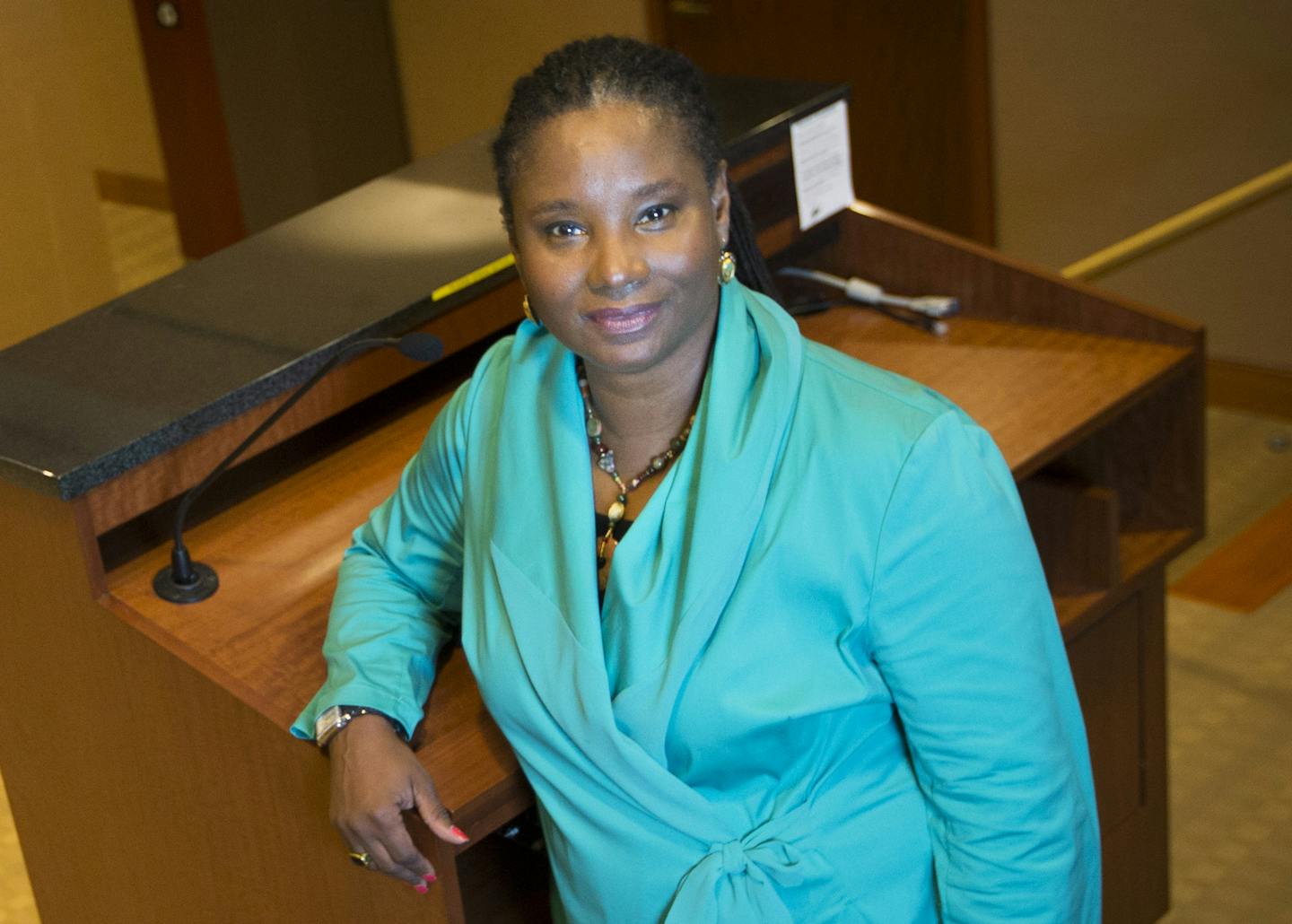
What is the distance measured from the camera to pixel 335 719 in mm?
1585

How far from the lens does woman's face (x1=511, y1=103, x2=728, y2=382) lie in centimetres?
138

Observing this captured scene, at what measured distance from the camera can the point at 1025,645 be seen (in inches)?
54.7

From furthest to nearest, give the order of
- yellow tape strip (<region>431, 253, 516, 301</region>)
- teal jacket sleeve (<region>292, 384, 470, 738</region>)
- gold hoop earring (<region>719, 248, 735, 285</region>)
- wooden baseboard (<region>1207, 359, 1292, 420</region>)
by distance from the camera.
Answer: wooden baseboard (<region>1207, 359, 1292, 420</region>) → yellow tape strip (<region>431, 253, 516, 301</region>) → teal jacket sleeve (<region>292, 384, 470, 738</region>) → gold hoop earring (<region>719, 248, 735, 285</region>)

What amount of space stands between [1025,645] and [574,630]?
1.20 ft

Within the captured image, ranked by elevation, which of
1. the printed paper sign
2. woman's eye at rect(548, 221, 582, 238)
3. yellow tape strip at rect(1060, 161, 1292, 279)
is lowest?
yellow tape strip at rect(1060, 161, 1292, 279)

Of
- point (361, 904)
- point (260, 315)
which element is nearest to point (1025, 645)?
point (361, 904)

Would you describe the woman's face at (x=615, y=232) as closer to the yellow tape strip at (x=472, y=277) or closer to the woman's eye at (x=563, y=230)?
the woman's eye at (x=563, y=230)

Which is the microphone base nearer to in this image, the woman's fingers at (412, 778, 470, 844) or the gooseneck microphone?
the gooseneck microphone

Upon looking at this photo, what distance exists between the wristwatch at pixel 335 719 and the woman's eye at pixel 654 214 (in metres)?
0.51

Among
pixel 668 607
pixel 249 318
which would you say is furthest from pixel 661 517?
pixel 249 318

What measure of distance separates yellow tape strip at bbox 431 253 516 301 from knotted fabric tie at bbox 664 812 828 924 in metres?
0.88

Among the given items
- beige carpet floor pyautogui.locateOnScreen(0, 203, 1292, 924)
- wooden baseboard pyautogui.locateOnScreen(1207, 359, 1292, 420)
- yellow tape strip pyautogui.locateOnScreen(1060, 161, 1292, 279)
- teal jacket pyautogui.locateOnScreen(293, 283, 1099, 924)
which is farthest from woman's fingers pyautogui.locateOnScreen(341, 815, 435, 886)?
wooden baseboard pyautogui.locateOnScreen(1207, 359, 1292, 420)

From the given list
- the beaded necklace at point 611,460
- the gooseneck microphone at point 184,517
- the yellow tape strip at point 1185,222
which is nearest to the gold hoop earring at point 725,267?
the beaded necklace at point 611,460

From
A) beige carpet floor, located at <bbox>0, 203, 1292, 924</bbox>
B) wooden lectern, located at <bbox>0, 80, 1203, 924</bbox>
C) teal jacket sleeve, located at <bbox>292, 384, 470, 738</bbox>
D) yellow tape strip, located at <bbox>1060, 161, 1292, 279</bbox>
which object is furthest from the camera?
yellow tape strip, located at <bbox>1060, 161, 1292, 279</bbox>
